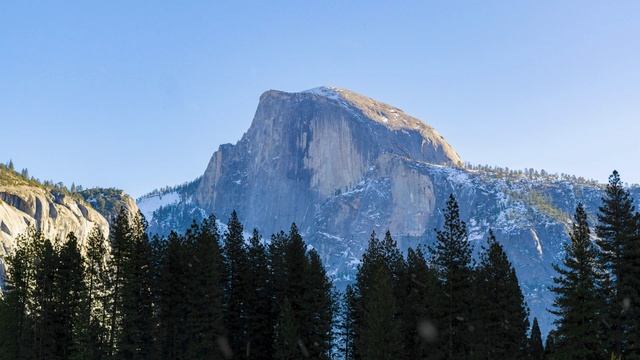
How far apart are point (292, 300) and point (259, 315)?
11.5 ft

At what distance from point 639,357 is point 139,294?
140 ft

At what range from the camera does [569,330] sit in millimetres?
46500

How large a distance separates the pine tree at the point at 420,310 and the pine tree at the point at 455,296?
887 millimetres

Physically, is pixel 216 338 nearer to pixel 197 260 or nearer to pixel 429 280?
pixel 197 260

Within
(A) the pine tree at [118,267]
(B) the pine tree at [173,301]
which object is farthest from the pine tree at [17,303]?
(B) the pine tree at [173,301]

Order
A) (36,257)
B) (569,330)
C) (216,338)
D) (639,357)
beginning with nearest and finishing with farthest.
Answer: (639,357) < (569,330) < (216,338) < (36,257)

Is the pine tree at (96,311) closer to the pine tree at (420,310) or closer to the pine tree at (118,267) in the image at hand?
the pine tree at (118,267)

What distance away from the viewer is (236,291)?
6500 centimetres

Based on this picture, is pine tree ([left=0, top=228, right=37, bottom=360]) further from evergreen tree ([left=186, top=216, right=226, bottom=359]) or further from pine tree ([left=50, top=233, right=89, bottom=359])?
evergreen tree ([left=186, top=216, right=226, bottom=359])

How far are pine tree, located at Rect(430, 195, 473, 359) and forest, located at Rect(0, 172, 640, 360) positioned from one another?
0.11m

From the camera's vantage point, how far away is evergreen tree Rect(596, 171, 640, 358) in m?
44.5

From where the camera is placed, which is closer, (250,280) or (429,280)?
(429,280)

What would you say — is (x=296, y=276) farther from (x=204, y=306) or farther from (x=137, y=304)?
(x=137, y=304)

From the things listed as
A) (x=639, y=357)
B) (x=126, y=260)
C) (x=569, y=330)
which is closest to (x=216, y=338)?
(x=126, y=260)
